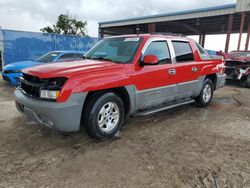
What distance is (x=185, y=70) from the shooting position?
15.9 ft

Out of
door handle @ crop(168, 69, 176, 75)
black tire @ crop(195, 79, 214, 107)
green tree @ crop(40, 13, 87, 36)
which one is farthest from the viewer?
green tree @ crop(40, 13, 87, 36)

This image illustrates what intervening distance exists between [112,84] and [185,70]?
213 centimetres

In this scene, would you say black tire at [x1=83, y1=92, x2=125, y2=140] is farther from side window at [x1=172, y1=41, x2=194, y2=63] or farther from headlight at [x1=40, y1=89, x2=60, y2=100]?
side window at [x1=172, y1=41, x2=194, y2=63]

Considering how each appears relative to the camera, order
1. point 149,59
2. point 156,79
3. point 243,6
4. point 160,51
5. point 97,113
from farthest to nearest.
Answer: point 243,6 < point 160,51 < point 156,79 < point 149,59 < point 97,113

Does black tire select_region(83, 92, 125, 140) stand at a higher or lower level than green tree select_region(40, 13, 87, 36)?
lower

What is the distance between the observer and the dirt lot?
2.54 m

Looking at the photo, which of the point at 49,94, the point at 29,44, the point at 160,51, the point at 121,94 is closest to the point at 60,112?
the point at 49,94

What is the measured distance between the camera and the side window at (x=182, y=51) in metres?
4.74

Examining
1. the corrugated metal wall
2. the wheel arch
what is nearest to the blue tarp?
the wheel arch

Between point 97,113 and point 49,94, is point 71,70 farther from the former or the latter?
point 97,113

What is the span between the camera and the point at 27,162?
114 inches

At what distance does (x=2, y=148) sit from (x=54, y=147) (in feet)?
2.52

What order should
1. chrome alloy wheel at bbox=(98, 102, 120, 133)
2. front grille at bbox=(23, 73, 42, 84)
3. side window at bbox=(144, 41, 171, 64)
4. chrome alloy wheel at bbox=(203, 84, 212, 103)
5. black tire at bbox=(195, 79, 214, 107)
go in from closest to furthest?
front grille at bbox=(23, 73, 42, 84) → chrome alloy wheel at bbox=(98, 102, 120, 133) → side window at bbox=(144, 41, 171, 64) → black tire at bbox=(195, 79, 214, 107) → chrome alloy wheel at bbox=(203, 84, 212, 103)

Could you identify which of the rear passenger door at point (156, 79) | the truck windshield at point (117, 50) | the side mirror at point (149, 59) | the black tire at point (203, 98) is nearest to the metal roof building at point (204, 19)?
the black tire at point (203, 98)
